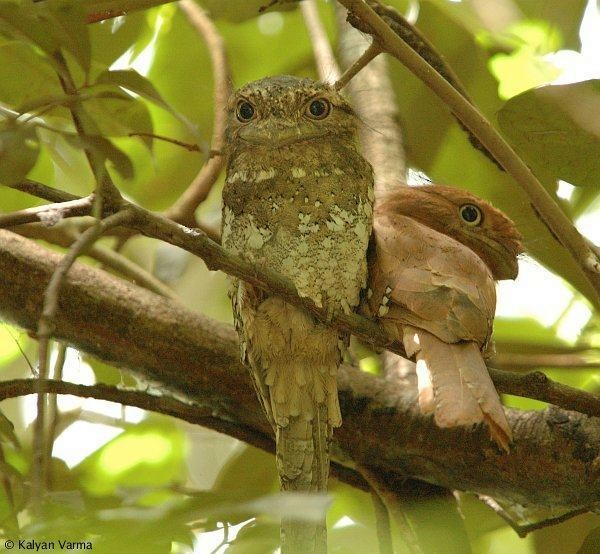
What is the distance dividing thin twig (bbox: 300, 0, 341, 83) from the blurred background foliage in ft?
0.55

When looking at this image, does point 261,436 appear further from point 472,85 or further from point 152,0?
point 472,85

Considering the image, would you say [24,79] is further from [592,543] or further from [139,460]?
[592,543]

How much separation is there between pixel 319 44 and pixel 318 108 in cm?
105

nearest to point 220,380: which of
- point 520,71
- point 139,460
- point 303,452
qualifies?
point 303,452

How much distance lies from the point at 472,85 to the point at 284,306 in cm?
143

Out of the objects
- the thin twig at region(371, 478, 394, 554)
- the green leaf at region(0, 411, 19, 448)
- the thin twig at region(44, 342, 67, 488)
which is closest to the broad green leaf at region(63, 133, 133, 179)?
the green leaf at region(0, 411, 19, 448)

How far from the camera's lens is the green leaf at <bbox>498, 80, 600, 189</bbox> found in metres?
1.91

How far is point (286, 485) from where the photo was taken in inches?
89.0

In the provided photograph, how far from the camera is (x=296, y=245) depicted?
86.4 inches

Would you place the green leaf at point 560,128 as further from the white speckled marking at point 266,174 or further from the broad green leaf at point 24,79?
the broad green leaf at point 24,79

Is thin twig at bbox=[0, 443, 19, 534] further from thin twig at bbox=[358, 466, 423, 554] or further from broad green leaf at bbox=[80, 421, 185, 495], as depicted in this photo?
thin twig at bbox=[358, 466, 423, 554]

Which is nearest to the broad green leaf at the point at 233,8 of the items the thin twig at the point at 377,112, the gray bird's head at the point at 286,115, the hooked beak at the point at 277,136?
the thin twig at the point at 377,112

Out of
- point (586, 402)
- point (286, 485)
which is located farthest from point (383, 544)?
point (586, 402)

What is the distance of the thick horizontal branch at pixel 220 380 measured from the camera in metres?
2.34
